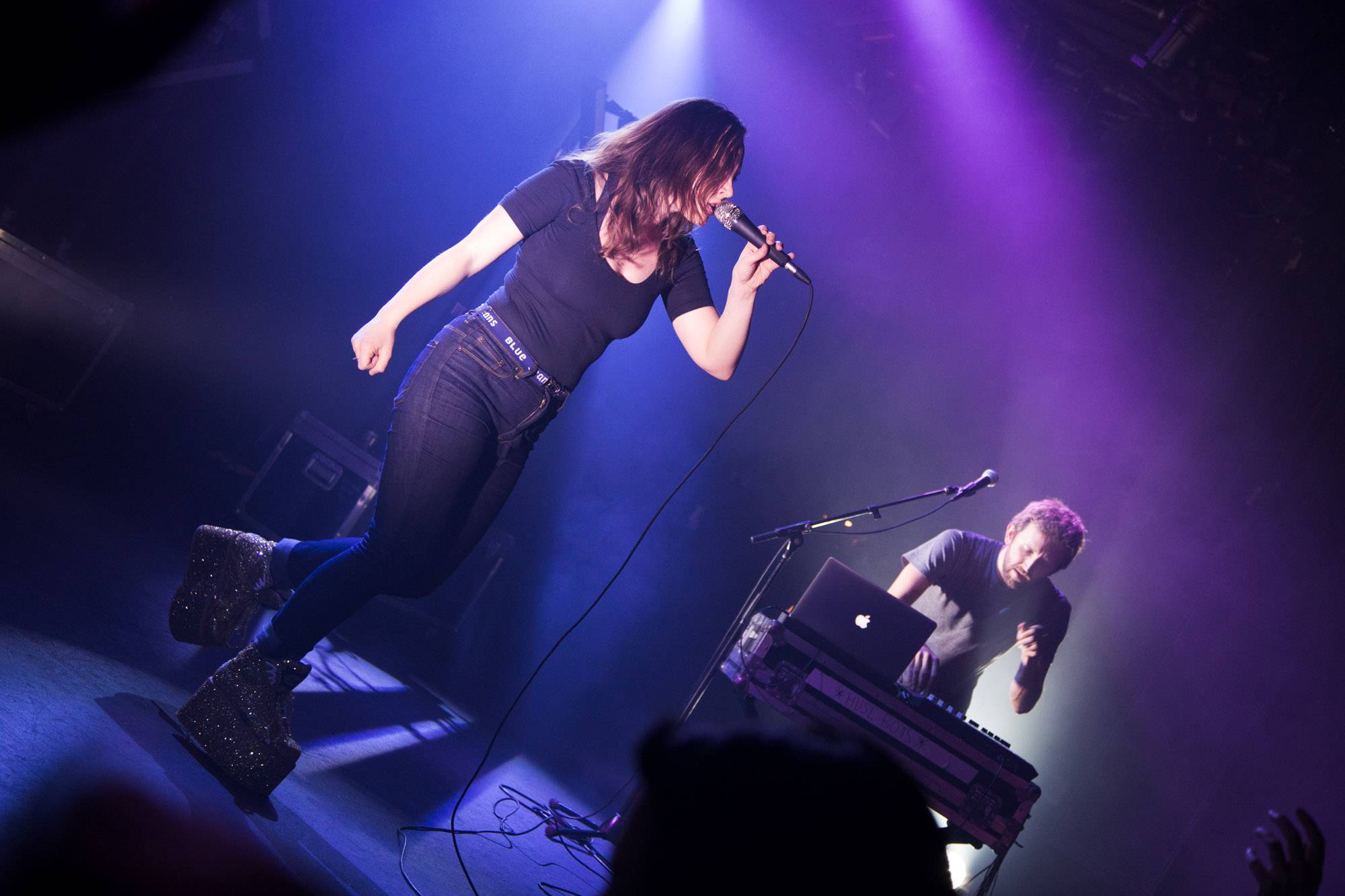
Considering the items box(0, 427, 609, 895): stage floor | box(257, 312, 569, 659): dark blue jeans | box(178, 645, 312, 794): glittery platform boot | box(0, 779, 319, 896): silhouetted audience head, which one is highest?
box(257, 312, 569, 659): dark blue jeans

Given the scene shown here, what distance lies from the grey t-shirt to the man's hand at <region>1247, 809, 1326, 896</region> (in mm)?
2378

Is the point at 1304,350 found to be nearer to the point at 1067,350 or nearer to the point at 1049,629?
the point at 1067,350

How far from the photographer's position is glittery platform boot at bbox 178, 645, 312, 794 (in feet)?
6.13

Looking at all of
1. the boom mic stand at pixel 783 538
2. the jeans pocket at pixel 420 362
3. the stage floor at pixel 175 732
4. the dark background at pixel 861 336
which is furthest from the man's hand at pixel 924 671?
the jeans pocket at pixel 420 362

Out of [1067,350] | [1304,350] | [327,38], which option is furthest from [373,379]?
[1304,350]

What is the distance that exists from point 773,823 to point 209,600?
2316 millimetres

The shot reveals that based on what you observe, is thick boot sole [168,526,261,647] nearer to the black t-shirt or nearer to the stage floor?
the stage floor

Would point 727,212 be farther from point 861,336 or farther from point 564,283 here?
point 861,336

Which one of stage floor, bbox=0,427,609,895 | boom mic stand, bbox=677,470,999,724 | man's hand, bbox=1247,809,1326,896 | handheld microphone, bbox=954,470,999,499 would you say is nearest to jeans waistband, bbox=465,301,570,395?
stage floor, bbox=0,427,609,895

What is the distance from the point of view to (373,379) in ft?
19.7

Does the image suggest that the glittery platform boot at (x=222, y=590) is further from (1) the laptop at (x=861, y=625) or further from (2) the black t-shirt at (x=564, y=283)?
(1) the laptop at (x=861, y=625)

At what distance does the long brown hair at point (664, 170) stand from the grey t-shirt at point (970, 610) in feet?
8.13

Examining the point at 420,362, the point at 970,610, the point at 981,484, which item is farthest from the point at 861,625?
the point at 420,362

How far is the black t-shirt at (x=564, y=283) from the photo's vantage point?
86.7 inches
